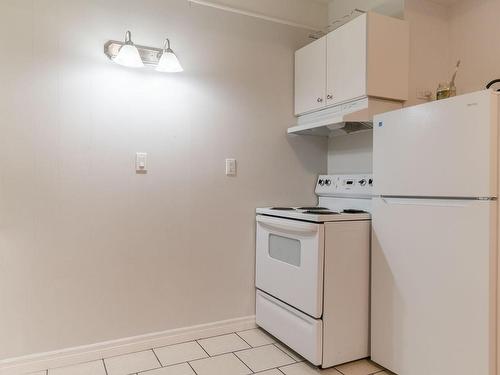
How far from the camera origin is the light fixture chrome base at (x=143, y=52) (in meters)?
2.09

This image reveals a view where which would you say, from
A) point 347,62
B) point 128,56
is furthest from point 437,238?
point 128,56

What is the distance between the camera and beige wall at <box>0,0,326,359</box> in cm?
197

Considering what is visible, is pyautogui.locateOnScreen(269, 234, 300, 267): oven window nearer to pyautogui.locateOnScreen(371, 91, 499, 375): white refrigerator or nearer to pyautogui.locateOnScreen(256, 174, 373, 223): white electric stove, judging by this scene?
pyautogui.locateOnScreen(256, 174, 373, 223): white electric stove

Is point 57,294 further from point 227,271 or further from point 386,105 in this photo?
point 386,105

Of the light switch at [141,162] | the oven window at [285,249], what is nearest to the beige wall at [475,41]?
the oven window at [285,249]

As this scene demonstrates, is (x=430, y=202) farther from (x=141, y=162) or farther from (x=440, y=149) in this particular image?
(x=141, y=162)

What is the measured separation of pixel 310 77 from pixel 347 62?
37 centimetres

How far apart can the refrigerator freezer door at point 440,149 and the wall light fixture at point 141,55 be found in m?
1.22

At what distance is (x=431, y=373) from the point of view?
171cm

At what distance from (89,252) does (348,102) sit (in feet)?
5.88

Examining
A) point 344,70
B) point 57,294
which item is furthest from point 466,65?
point 57,294

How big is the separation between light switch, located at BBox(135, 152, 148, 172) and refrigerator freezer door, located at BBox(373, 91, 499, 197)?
53.5 inches

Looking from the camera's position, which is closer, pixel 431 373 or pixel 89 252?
pixel 431 373

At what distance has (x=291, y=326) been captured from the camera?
7.22ft
